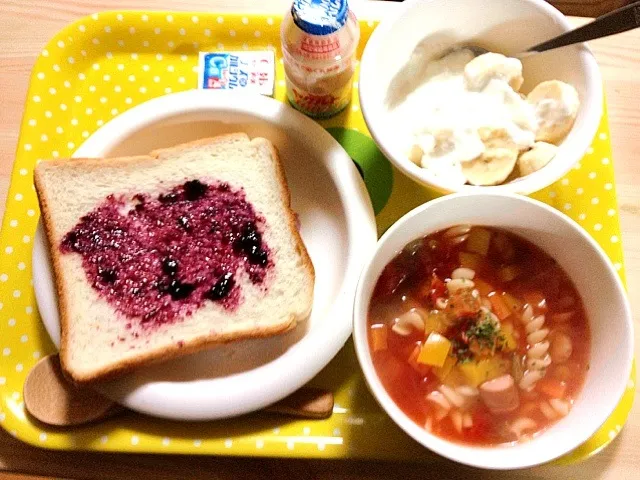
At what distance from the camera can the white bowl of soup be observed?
0.83 meters

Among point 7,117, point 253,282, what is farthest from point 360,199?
point 7,117

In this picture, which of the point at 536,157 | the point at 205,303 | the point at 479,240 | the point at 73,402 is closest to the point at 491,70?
the point at 536,157

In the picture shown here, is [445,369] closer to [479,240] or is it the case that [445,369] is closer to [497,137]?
[479,240]

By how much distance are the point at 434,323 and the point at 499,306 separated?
112 millimetres

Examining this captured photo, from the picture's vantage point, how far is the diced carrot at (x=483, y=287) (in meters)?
0.95

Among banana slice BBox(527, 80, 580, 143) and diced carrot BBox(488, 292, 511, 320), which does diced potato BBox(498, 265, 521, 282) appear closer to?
diced carrot BBox(488, 292, 511, 320)

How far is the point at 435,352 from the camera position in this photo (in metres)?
0.90

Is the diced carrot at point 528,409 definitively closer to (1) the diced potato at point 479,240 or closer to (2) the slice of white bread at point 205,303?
(1) the diced potato at point 479,240

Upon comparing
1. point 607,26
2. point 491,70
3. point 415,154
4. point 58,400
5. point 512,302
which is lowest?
point 58,400

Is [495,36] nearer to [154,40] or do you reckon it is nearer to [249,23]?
[249,23]

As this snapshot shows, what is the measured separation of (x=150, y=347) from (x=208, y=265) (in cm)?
17

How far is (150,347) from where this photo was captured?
1.00 meters

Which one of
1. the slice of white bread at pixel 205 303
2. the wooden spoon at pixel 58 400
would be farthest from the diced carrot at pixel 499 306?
the wooden spoon at pixel 58 400

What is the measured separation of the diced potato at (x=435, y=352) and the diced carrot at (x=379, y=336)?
58 millimetres
